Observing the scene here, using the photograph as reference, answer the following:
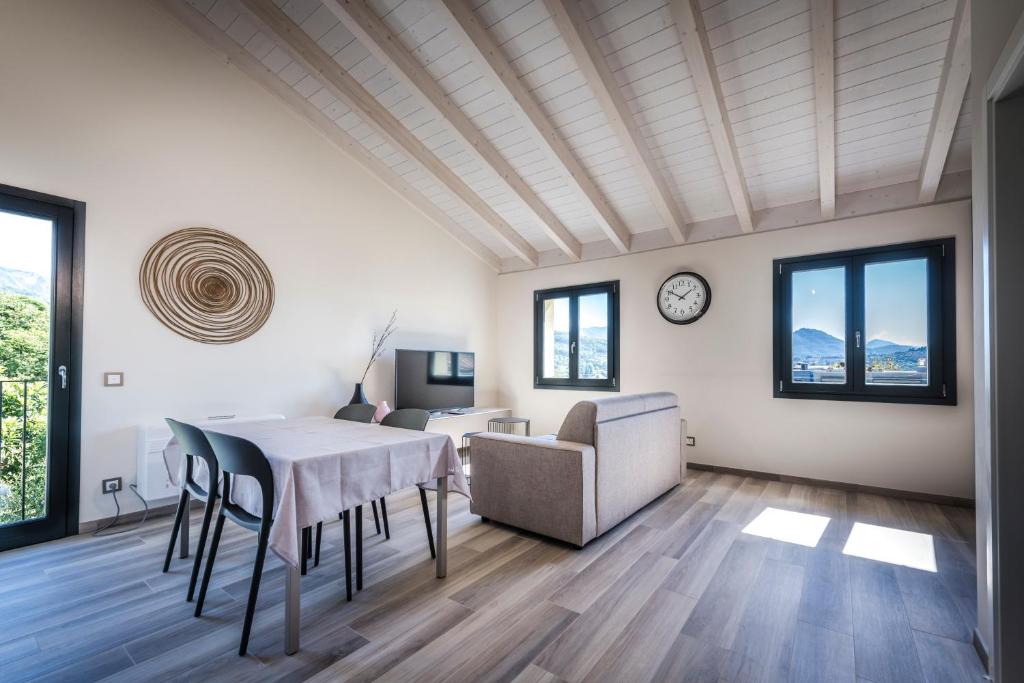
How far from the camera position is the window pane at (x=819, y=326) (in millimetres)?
4004

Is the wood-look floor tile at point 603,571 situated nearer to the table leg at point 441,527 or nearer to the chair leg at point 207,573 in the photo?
the table leg at point 441,527

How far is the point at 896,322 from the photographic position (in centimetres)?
376

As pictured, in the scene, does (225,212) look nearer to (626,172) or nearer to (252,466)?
(252,466)

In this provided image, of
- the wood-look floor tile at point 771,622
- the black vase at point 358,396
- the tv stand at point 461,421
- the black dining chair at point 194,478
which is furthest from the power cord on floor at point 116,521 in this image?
the wood-look floor tile at point 771,622

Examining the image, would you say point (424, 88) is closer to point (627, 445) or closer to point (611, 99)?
point (611, 99)

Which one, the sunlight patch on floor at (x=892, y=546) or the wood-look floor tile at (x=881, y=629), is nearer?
the wood-look floor tile at (x=881, y=629)

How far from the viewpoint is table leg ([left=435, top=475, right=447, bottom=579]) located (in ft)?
7.63

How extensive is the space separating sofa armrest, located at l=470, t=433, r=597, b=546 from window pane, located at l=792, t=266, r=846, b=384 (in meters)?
2.61

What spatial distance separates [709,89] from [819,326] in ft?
7.84

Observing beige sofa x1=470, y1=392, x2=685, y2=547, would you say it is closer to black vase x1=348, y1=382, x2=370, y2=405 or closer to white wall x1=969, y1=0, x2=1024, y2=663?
black vase x1=348, y1=382, x2=370, y2=405

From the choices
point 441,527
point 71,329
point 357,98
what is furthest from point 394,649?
point 357,98

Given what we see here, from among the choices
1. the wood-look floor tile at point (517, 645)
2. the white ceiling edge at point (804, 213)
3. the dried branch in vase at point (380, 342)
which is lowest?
the wood-look floor tile at point (517, 645)

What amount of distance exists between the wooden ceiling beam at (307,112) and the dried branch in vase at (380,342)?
50.3 inches

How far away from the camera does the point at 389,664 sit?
1.66 meters
